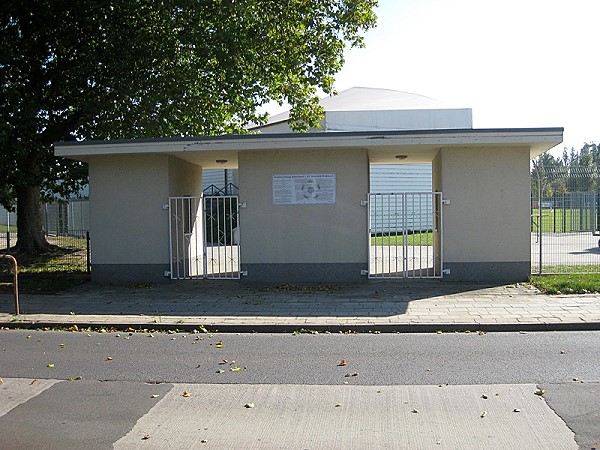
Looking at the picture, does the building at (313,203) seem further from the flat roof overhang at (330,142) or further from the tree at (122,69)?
the tree at (122,69)

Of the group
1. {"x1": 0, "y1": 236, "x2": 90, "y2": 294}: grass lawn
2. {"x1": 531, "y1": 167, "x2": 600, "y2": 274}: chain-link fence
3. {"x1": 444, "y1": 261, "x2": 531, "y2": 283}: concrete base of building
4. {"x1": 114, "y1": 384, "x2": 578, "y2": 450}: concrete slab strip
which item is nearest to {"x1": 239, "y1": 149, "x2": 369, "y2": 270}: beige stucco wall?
{"x1": 444, "y1": 261, "x2": 531, "y2": 283}: concrete base of building

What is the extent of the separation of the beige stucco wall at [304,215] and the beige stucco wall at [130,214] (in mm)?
1917

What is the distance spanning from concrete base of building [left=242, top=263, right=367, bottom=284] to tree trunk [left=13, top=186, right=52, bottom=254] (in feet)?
34.1

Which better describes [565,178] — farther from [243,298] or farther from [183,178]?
[183,178]

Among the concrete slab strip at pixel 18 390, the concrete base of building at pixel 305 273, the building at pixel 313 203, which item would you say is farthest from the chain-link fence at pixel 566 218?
the concrete slab strip at pixel 18 390

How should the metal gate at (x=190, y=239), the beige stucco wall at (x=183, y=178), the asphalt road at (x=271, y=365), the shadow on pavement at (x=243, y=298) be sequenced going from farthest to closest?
the beige stucco wall at (x=183, y=178) < the metal gate at (x=190, y=239) < the shadow on pavement at (x=243, y=298) < the asphalt road at (x=271, y=365)

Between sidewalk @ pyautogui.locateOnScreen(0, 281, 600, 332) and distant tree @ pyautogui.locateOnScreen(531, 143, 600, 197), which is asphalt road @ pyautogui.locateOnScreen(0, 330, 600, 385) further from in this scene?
distant tree @ pyautogui.locateOnScreen(531, 143, 600, 197)

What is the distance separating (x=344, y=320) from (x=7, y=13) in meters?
15.4

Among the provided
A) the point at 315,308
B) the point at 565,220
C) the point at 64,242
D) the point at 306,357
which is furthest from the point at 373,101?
the point at 306,357

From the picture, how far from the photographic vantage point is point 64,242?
77.0ft

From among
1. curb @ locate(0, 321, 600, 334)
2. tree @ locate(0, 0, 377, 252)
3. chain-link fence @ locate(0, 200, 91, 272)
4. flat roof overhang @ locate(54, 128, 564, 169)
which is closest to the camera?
curb @ locate(0, 321, 600, 334)

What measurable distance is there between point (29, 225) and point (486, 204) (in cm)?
1567

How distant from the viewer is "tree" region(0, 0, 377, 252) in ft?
63.1

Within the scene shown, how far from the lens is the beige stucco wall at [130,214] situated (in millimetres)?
14750
